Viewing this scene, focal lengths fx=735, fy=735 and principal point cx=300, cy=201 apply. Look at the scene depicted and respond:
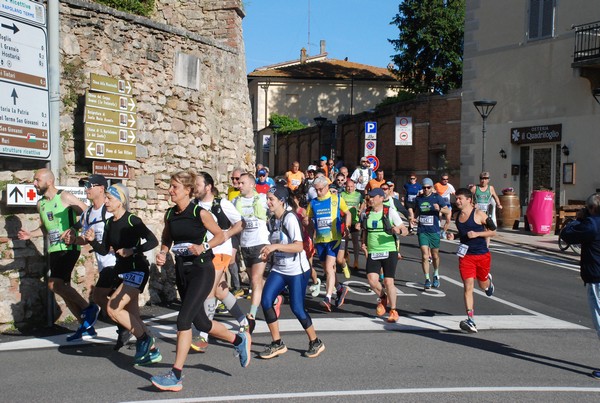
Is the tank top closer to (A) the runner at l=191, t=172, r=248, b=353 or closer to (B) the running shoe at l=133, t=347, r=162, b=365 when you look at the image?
(A) the runner at l=191, t=172, r=248, b=353

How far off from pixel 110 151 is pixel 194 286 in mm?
4850

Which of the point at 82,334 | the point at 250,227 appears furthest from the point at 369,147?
the point at 82,334

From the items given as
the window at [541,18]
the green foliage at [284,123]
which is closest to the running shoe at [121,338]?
the window at [541,18]

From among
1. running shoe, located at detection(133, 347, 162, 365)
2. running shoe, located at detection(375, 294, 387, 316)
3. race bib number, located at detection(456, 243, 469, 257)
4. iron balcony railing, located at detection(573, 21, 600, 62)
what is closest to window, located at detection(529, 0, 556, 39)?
iron balcony railing, located at detection(573, 21, 600, 62)

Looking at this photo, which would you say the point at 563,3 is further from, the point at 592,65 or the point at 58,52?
the point at 58,52

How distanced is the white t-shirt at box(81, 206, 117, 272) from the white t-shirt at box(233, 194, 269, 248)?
6.54 feet

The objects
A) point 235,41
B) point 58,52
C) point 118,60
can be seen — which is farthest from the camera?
point 235,41

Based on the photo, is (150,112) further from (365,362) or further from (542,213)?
(542,213)

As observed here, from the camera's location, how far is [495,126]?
29.3m

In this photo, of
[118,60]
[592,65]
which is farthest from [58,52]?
[592,65]

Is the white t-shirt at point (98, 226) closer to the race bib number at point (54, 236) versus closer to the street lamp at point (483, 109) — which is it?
the race bib number at point (54, 236)

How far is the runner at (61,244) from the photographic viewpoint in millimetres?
8562

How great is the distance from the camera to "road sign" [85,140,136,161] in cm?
1061

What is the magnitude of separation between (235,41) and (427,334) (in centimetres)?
776
